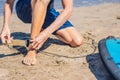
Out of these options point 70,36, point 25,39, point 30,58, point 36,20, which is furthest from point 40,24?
point 25,39

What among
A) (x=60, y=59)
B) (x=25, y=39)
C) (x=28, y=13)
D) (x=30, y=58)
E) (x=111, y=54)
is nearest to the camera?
(x=111, y=54)

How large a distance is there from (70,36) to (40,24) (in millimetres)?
699

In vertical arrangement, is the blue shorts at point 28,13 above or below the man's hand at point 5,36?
above

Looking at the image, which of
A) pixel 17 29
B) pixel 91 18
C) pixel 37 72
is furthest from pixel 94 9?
pixel 37 72

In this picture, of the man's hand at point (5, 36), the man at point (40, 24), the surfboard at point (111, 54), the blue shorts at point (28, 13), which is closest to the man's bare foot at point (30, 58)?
the man at point (40, 24)

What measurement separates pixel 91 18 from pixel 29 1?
2.19 m

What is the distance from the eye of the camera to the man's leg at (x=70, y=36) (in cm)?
385

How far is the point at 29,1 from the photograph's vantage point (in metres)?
3.74

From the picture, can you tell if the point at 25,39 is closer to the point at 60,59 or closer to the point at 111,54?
the point at 60,59

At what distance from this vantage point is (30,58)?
130 inches

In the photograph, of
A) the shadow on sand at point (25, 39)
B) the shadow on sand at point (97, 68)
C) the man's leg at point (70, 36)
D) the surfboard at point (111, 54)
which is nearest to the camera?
the surfboard at point (111, 54)

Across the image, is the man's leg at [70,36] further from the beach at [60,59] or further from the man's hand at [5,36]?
the man's hand at [5,36]

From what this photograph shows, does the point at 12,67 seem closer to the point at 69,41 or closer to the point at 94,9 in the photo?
the point at 69,41

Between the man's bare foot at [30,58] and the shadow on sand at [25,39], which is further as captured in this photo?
the shadow on sand at [25,39]
